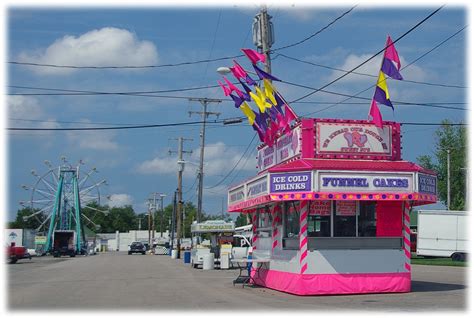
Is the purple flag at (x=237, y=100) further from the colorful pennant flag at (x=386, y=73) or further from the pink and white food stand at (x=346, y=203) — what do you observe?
the colorful pennant flag at (x=386, y=73)

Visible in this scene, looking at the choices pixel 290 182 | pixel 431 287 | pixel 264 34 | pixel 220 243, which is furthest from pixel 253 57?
pixel 220 243

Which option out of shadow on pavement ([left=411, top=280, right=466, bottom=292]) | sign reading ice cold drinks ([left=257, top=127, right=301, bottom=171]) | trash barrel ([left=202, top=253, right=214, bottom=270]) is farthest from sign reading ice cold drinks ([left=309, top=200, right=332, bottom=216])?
trash barrel ([left=202, top=253, right=214, bottom=270])

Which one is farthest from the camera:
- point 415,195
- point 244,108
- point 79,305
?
point 244,108

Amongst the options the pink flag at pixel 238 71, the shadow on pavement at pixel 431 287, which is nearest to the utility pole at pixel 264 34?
the pink flag at pixel 238 71

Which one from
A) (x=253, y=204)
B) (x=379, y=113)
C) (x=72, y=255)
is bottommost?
(x=72, y=255)

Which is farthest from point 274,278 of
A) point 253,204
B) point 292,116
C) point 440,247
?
point 440,247

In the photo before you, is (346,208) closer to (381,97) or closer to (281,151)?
(281,151)

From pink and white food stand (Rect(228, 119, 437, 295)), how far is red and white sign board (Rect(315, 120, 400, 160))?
0.03 meters

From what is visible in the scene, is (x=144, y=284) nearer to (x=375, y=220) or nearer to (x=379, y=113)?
(x=375, y=220)

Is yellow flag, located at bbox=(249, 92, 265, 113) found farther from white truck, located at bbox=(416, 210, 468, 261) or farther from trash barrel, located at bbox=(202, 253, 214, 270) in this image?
white truck, located at bbox=(416, 210, 468, 261)

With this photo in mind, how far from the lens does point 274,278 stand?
793 inches

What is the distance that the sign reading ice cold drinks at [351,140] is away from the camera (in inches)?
730

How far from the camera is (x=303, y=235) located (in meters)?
18.0

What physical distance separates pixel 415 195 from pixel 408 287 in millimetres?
2768
